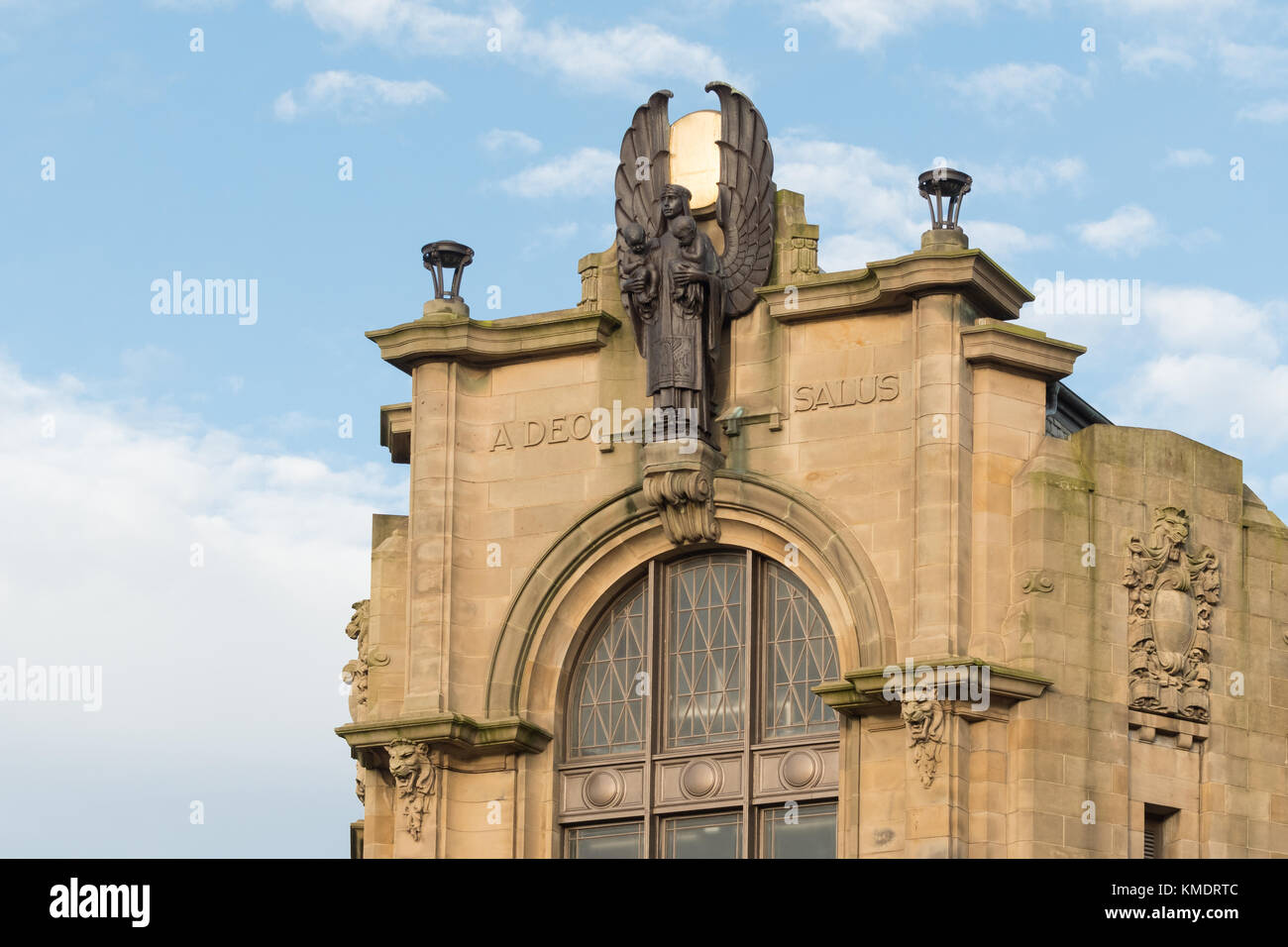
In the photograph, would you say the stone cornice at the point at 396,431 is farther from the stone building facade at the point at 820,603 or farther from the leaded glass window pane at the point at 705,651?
the leaded glass window pane at the point at 705,651

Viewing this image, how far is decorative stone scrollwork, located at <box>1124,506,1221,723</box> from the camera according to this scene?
39219 millimetres

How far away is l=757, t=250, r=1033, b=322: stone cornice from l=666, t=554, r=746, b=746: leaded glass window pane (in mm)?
3359

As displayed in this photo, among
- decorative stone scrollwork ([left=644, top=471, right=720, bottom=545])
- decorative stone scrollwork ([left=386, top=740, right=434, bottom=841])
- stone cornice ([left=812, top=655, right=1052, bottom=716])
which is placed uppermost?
decorative stone scrollwork ([left=644, top=471, right=720, bottom=545])

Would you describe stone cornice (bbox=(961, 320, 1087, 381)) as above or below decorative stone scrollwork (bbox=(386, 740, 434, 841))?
above

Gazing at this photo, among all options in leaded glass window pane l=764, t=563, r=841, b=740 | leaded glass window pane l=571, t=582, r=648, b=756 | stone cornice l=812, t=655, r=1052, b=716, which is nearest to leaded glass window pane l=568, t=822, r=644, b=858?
leaded glass window pane l=571, t=582, r=648, b=756

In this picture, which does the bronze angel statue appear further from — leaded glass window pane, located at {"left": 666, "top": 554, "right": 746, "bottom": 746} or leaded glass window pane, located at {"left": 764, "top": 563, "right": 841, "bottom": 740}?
leaded glass window pane, located at {"left": 764, "top": 563, "right": 841, "bottom": 740}

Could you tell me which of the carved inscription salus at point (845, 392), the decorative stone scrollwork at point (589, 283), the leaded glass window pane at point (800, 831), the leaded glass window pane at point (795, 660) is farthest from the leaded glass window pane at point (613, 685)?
the decorative stone scrollwork at point (589, 283)

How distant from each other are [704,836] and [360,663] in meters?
5.63

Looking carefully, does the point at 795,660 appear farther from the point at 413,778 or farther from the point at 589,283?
the point at 589,283

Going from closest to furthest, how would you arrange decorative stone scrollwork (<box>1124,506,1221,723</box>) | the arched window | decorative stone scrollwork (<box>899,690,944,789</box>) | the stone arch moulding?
decorative stone scrollwork (<box>899,690,944,789</box>) < decorative stone scrollwork (<box>1124,506,1221,723</box>) < the arched window < the stone arch moulding

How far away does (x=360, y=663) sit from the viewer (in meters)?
42.9

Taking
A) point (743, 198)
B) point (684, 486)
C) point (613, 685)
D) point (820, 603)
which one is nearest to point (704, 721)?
point (613, 685)

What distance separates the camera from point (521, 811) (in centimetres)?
4072
